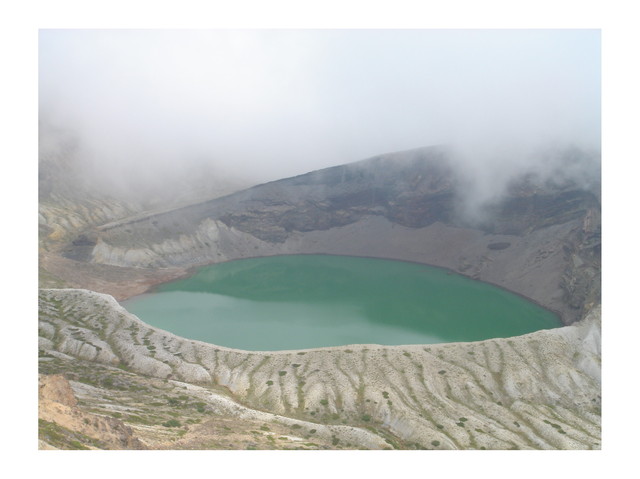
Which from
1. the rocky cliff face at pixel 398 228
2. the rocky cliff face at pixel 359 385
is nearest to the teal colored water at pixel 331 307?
the rocky cliff face at pixel 398 228

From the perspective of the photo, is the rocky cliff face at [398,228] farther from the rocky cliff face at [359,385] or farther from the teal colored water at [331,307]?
the rocky cliff face at [359,385]

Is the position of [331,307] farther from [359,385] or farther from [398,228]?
[398,228]

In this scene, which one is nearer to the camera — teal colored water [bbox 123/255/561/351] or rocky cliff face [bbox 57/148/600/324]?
teal colored water [bbox 123/255/561/351]

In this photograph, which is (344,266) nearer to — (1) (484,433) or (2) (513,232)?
(2) (513,232)

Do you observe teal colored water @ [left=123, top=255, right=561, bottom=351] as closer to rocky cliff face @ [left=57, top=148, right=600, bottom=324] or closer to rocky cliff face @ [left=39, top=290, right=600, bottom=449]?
rocky cliff face @ [left=57, top=148, right=600, bottom=324]

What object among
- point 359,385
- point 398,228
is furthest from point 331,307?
point 398,228

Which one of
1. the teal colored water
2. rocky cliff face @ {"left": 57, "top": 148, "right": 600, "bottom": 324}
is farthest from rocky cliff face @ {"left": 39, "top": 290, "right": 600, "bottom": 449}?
rocky cliff face @ {"left": 57, "top": 148, "right": 600, "bottom": 324}
